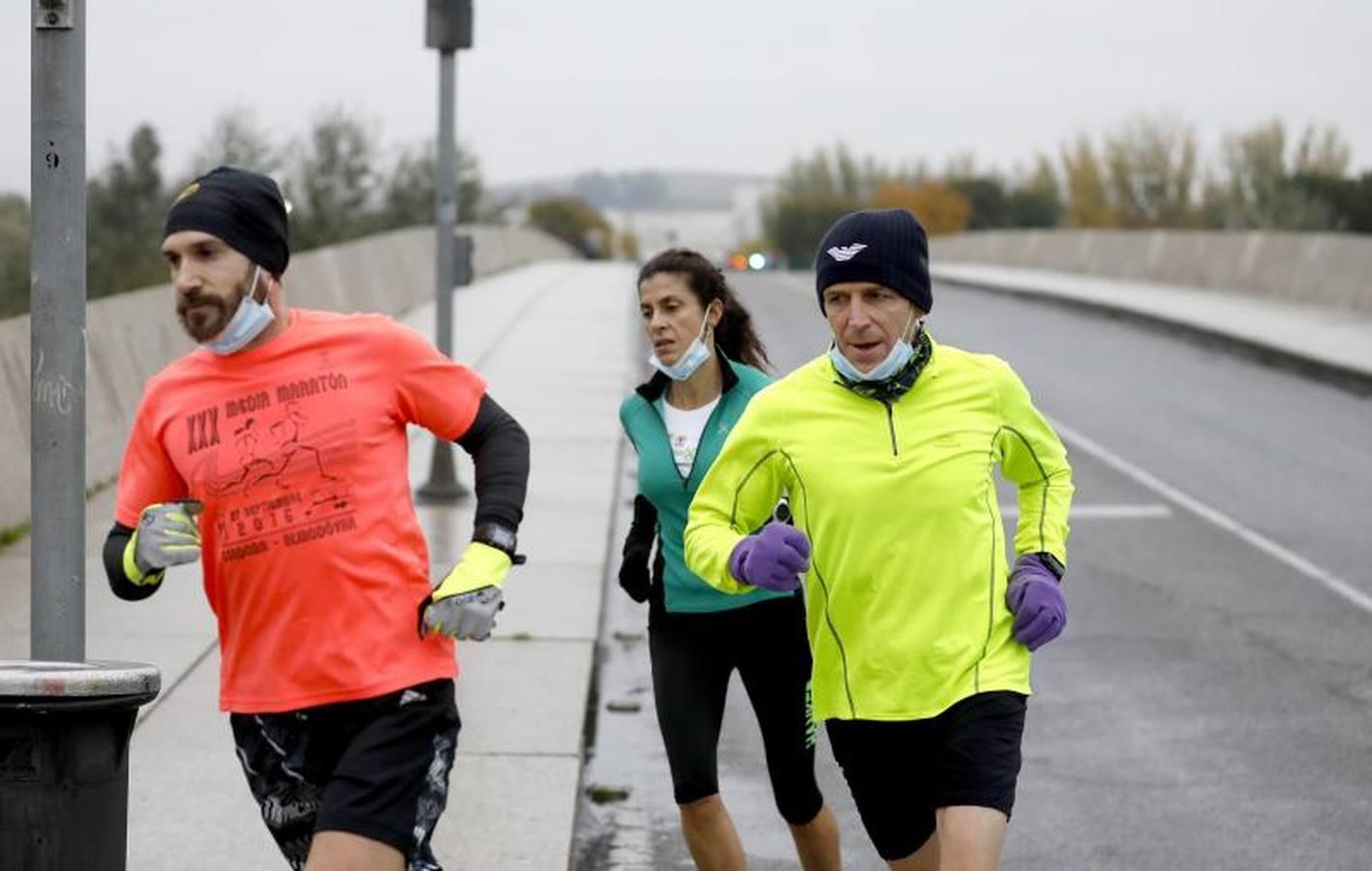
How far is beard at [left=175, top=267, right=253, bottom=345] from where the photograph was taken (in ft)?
15.5

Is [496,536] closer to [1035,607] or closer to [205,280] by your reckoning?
[205,280]

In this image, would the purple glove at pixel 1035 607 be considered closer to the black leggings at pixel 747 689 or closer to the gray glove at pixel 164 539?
the black leggings at pixel 747 689

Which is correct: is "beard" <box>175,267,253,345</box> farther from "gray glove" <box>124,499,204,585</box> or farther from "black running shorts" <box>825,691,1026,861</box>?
"black running shorts" <box>825,691,1026,861</box>

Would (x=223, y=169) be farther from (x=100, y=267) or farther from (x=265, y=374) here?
(x=100, y=267)

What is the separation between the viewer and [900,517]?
5109mm

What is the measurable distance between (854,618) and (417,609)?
37.1 inches

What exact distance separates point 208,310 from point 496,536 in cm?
71

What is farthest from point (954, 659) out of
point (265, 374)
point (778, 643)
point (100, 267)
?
point (100, 267)

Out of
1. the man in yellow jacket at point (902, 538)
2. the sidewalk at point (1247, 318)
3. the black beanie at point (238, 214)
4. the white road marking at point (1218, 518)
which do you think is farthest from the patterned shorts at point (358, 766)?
the sidewalk at point (1247, 318)

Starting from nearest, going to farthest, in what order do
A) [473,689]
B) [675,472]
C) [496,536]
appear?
[496,536] → [675,472] → [473,689]

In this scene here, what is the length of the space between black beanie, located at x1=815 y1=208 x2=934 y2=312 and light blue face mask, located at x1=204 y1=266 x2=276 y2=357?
1.21 m

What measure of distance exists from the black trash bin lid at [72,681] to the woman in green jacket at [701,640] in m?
1.68

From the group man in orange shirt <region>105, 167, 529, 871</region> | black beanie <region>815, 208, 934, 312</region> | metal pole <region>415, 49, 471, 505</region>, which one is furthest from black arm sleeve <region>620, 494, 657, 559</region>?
metal pole <region>415, 49, 471, 505</region>

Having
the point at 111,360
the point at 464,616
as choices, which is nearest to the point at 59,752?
the point at 464,616
